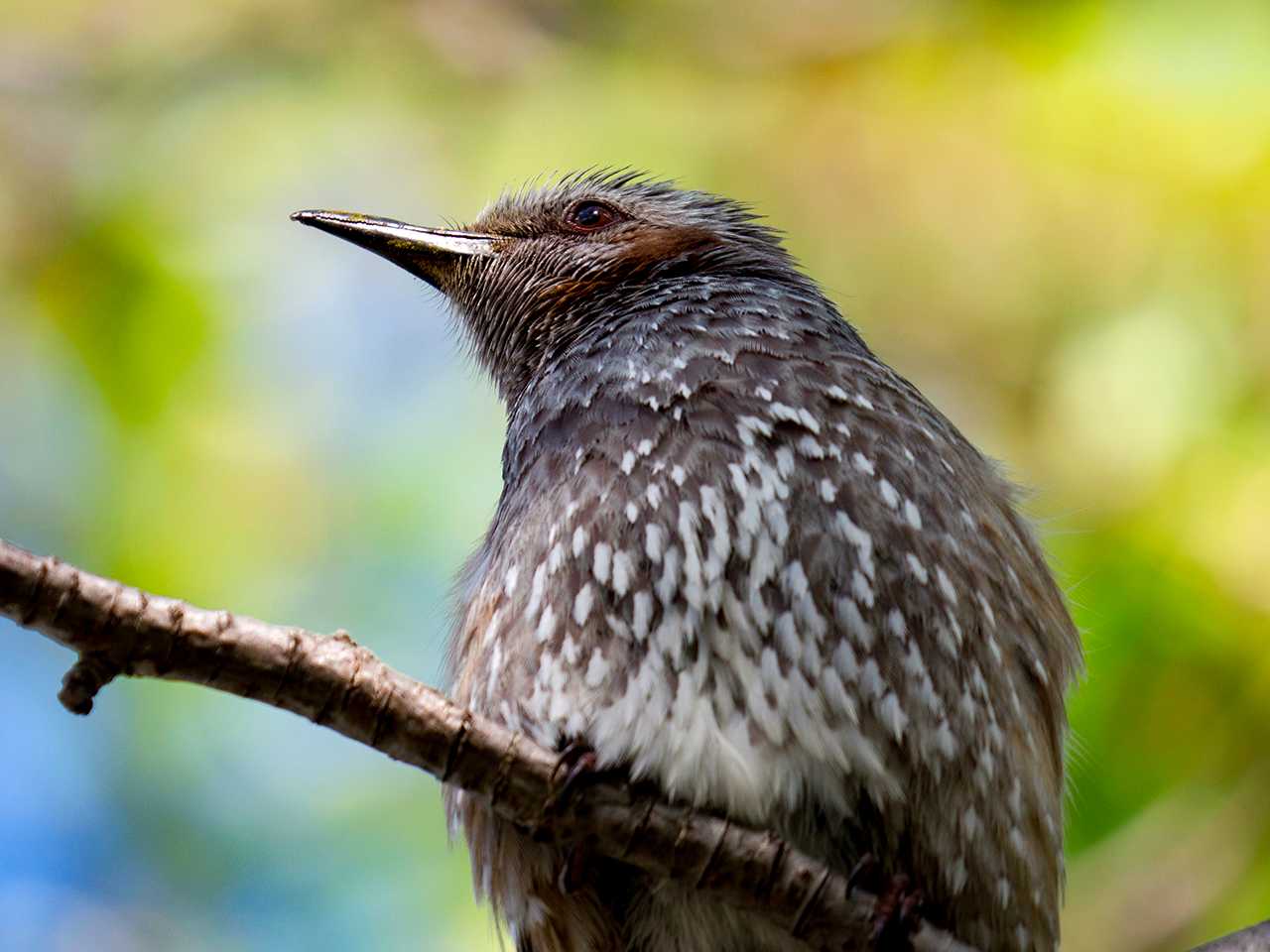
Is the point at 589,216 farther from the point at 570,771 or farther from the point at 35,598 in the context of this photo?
the point at 35,598

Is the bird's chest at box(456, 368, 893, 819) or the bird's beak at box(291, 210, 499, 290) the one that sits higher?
the bird's beak at box(291, 210, 499, 290)

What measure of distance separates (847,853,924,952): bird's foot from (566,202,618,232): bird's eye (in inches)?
97.0

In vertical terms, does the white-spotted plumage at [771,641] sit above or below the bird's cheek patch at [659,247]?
below

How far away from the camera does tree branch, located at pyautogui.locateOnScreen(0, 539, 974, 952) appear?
2705mm

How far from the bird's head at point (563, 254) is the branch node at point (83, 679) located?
203 centimetres

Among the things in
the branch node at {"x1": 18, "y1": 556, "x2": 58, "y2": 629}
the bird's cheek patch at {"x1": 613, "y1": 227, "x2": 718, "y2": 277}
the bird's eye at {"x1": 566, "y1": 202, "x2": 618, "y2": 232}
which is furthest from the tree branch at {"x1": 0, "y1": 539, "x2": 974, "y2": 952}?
the bird's eye at {"x1": 566, "y1": 202, "x2": 618, "y2": 232}

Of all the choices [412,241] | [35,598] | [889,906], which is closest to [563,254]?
[412,241]

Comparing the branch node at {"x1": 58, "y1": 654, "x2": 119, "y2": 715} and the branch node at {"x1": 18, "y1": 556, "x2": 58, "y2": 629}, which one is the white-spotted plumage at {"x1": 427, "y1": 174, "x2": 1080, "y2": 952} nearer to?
the branch node at {"x1": 58, "y1": 654, "x2": 119, "y2": 715}

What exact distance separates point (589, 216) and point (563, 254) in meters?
0.24

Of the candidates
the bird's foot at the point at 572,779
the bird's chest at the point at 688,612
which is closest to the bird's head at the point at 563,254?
the bird's chest at the point at 688,612

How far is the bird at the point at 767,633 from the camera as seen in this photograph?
3.34 m

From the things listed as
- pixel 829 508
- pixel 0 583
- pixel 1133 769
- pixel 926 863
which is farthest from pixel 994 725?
pixel 0 583

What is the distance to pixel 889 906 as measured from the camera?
3.27 meters

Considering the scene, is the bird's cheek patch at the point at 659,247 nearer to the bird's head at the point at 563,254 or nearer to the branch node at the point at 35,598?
the bird's head at the point at 563,254
